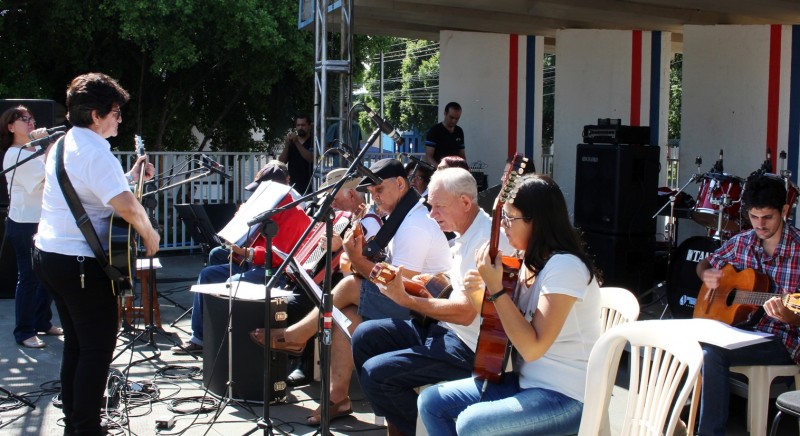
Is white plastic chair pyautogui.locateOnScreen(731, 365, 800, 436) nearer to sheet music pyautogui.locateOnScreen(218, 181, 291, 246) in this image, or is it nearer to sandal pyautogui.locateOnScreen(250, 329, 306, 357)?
sandal pyautogui.locateOnScreen(250, 329, 306, 357)

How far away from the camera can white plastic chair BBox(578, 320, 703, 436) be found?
2619 millimetres

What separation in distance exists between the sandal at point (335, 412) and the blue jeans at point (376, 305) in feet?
1.61

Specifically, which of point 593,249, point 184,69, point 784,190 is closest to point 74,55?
point 184,69

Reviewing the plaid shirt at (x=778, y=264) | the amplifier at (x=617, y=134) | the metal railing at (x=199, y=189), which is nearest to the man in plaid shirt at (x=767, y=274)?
the plaid shirt at (x=778, y=264)

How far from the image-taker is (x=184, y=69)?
13.2 metres

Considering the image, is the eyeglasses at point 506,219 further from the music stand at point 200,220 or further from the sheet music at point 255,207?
the music stand at point 200,220

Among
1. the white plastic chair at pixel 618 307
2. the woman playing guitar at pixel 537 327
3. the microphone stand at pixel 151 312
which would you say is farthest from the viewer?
the microphone stand at pixel 151 312

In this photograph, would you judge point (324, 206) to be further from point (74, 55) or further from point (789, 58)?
point (74, 55)

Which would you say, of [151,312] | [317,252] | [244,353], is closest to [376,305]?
[317,252]

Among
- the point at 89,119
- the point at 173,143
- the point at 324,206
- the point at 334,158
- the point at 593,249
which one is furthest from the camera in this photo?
the point at 173,143

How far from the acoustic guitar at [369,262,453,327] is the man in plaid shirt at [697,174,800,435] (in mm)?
1262

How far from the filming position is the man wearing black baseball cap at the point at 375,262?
13.3 feet

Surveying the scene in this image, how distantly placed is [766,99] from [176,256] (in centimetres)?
727

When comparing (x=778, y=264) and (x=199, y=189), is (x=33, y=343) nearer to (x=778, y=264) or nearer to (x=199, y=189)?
(x=778, y=264)
